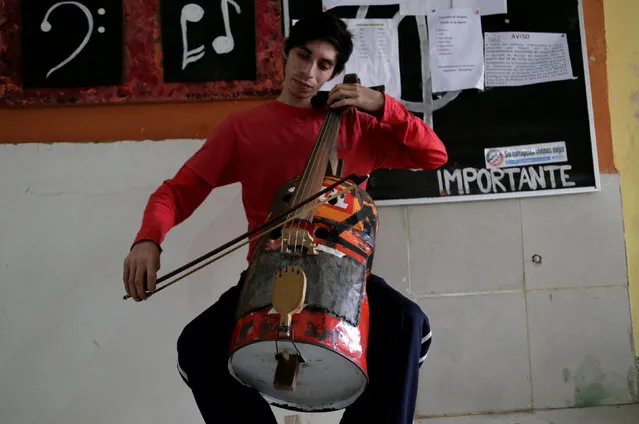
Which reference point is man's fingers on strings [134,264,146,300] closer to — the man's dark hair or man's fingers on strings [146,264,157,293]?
man's fingers on strings [146,264,157,293]

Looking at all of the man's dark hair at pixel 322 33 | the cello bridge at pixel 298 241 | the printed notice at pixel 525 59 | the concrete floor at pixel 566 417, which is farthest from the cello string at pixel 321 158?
the concrete floor at pixel 566 417

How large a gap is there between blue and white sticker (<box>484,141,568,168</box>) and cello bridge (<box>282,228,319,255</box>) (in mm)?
1056

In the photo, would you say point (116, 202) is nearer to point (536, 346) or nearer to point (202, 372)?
point (202, 372)

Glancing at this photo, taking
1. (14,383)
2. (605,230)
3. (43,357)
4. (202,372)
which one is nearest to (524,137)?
(605,230)

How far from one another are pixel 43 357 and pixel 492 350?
1.45 meters

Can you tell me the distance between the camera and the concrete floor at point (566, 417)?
176cm

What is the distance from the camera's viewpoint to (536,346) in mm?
1854

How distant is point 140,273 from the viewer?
1139 millimetres

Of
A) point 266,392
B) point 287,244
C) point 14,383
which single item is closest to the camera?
point 287,244

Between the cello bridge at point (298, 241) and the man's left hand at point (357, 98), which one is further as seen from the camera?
the man's left hand at point (357, 98)

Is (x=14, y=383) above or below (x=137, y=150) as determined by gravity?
below

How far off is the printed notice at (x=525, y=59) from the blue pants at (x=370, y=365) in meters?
0.98

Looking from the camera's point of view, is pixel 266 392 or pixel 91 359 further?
pixel 91 359

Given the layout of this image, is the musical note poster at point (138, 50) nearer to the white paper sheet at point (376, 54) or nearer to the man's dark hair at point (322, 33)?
the white paper sheet at point (376, 54)
